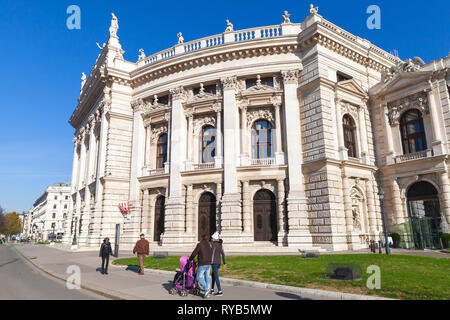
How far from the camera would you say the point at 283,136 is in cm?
2523

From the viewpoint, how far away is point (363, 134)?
26.0 meters

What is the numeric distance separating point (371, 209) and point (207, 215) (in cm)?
1330

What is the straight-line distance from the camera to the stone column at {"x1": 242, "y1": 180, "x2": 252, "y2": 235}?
2388 centimetres

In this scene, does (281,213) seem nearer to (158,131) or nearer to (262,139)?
(262,139)

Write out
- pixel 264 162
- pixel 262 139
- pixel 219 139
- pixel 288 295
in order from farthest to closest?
pixel 219 139
pixel 262 139
pixel 264 162
pixel 288 295

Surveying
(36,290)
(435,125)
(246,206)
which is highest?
(435,125)

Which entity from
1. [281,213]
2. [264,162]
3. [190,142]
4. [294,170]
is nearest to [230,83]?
[190,142]

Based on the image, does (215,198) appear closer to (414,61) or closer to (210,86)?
(210,86)

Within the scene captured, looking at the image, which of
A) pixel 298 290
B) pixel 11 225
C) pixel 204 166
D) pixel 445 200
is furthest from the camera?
pixel 11 225

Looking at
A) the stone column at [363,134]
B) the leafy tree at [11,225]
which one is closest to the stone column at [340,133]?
the stone column at [363,134]

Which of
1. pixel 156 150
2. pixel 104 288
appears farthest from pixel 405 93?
pixel 104 288

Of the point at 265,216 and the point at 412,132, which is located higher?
the point at 412,132

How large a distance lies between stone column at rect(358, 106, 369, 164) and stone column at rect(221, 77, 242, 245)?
10589 millimetres

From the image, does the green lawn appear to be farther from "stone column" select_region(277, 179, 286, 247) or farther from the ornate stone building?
"stone column" select_region(277, 179, 286, 247)
